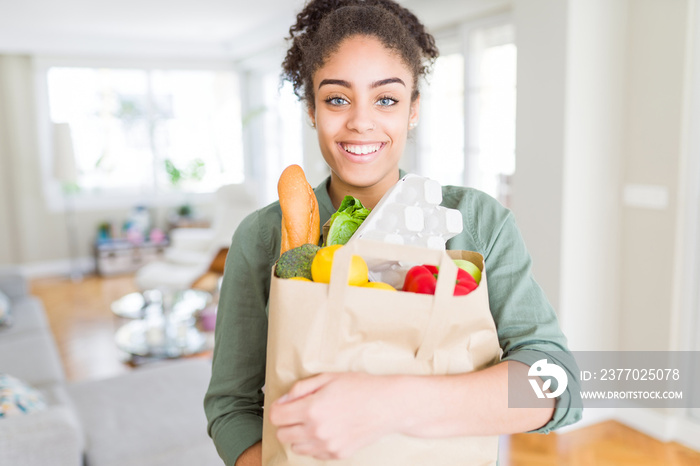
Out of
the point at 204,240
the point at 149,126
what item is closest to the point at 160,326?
the point at 204,240

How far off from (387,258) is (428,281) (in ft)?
0.23

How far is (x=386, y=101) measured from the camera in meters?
0.86

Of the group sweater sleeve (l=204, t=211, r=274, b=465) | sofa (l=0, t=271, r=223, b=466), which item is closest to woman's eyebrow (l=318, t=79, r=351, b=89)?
sweater sleeve (l=204, t=211, r=274, b=465)

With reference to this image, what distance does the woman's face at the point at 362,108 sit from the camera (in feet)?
2.73

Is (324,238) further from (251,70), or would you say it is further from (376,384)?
(251,70)

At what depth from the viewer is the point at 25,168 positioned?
21.1ft

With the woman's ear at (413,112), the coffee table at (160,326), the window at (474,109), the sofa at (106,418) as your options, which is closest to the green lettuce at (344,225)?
the woman's ear at (413,112)

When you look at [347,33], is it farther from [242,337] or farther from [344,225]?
[242,337]

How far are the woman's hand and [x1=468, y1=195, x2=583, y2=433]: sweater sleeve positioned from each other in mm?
194

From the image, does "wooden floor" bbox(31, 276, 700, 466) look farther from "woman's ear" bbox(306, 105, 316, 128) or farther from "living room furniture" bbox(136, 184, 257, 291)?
"woman's ear" bbox(306, 105, 316, 128)

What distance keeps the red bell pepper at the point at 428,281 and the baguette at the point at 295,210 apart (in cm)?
17

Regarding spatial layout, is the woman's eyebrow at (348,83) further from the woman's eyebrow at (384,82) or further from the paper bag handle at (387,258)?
the paper bag handle at (387,258)

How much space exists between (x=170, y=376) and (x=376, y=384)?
2.22 meters

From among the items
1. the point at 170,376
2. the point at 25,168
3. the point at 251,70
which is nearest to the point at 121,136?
the point at 25,168
